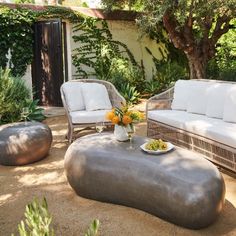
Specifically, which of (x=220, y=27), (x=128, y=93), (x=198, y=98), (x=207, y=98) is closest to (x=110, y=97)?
(x=198, y=98)

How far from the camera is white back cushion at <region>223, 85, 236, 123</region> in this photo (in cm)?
459

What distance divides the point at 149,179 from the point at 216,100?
2.25 m

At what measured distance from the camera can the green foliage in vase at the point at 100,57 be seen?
31.7 ft

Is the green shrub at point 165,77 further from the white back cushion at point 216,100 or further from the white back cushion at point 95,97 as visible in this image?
the white back cushion at point 216,100

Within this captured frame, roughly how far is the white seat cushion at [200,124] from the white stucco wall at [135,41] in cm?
537

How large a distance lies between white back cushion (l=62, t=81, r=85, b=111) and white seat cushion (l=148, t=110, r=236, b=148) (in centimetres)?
129

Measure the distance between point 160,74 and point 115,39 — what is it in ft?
5.55

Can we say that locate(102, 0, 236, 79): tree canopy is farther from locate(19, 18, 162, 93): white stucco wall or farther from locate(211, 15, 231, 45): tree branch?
locate(19, 18, 162, 93): white stucco wall

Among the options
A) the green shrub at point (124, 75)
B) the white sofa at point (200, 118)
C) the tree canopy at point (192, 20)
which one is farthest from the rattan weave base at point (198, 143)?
the green shrub at point (124, 75)

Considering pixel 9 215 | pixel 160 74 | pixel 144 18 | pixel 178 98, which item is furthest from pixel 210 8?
pixel 9 215

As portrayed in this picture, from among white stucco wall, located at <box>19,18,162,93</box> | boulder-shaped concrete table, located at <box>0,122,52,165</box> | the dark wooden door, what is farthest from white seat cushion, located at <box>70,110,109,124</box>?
white stucco wall, located at <box>19,18,162,93</box>

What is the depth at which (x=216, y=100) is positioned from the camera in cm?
498

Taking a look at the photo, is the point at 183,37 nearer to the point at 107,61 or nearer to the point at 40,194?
the point at 107,61

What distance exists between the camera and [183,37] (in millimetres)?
9117
